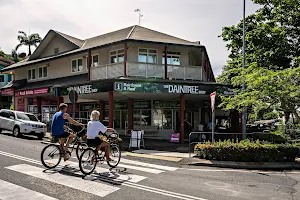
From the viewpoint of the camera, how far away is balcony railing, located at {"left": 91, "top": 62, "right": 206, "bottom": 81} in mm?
18047

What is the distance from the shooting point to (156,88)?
16.0m

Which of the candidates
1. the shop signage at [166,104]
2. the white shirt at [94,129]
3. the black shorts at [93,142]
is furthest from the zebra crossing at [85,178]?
the shop signage at [166,104]

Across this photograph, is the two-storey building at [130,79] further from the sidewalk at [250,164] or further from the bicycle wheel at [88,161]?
the bicycle wheel at [88,161]

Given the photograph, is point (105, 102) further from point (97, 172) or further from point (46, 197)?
point (46, 197)

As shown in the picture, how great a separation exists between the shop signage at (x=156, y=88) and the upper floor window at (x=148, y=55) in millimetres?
4673

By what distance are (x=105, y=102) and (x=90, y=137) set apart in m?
15.2

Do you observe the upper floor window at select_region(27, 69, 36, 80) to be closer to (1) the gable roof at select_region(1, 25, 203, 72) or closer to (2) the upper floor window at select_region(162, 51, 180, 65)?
(1) the gable roof at select_region(1, 25, 203, 72)

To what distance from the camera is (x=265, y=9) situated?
73.2 ft

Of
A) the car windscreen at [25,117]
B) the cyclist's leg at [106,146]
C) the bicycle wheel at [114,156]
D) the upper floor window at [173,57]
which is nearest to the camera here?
the cyclist's leg at [106,146]

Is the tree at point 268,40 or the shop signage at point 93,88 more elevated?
the tree at point 268,40

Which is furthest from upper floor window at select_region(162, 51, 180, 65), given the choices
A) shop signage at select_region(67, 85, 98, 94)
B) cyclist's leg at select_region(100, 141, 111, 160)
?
cyclist's leg at select_region(100, 141, 111, 160)

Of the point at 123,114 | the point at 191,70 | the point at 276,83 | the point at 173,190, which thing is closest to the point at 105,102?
the point at 123,114

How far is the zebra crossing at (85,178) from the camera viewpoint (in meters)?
5.97

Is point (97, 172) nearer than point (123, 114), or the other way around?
point (97, 172)
